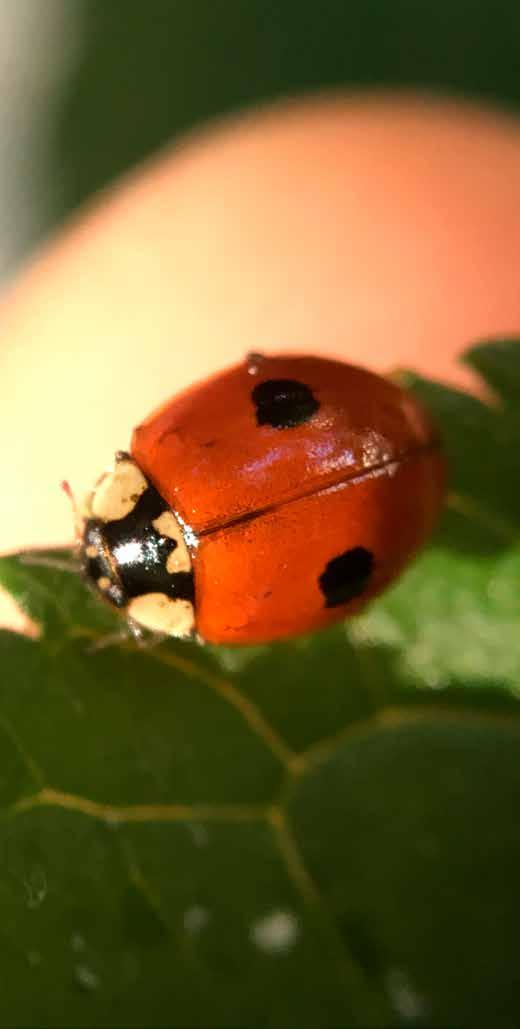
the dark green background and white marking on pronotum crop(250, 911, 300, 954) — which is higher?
the dark green background

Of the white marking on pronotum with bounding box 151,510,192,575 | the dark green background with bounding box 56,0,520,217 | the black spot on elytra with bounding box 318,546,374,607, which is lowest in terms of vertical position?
the black spot on elytra with bounding box 318,546,374,607

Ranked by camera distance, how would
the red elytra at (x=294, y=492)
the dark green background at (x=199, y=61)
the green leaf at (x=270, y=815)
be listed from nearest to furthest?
the green leaf at (x=270, y=815) < the red elytra at (x=294, y=492) < the dark green background at (x=199, y=61)

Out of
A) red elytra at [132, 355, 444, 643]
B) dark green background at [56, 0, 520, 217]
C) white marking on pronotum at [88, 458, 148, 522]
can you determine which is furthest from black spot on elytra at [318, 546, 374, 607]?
dark green background at [56, 0, 520, 217]

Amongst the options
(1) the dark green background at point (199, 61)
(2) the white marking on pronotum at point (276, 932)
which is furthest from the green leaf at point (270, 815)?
(1) the dark green background at point (199, 61)

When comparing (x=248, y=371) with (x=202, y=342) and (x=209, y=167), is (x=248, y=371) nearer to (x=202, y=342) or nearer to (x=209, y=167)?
(x=202, y=342)

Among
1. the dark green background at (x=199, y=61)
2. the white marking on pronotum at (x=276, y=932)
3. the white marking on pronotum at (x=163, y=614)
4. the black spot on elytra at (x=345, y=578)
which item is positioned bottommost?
the white marking on pronotum at (x=276, y=932)

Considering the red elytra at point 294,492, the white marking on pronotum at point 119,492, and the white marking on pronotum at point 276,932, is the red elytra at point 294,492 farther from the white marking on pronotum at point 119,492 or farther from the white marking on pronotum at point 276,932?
the white marking on pronotum at point 276,932

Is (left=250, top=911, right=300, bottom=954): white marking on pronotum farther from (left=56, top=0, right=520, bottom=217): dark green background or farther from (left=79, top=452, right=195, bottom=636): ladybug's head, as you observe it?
(left=56, top=0, right=520, bottom=217): dark green background
